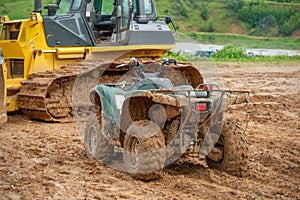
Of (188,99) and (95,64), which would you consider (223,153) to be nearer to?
(188,99)

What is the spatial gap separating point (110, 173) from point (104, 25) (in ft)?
19.7

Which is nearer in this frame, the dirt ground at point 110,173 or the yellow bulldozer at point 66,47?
the dirt ground at point 110,173

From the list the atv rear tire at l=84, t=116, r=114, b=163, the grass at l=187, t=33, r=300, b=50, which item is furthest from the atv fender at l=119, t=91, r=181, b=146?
the grass at l=187, t=33, r=300, b=50

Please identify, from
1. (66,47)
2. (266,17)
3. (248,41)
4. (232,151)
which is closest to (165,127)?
(232,151)

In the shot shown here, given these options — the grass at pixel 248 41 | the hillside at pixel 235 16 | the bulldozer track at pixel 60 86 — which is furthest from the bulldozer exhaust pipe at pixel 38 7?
the hillside at pixel 235 16

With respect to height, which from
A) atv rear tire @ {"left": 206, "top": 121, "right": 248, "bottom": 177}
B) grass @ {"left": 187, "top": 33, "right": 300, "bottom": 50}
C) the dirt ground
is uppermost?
atv rear tire @ {"left": 206, "top": 121, "right": 248, "bottom": 177}

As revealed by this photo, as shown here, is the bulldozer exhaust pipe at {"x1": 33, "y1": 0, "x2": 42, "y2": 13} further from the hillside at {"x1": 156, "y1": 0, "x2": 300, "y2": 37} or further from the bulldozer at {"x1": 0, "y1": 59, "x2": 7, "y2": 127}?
the hillside at {"x1": 156, "y1": 0, "x2": 300, "y2": 37}

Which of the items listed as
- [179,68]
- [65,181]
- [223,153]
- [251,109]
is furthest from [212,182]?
[251,109]

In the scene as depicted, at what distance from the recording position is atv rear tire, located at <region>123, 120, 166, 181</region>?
20.0 feet

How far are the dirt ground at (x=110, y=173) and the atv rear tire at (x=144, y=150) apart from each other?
0.39 ft

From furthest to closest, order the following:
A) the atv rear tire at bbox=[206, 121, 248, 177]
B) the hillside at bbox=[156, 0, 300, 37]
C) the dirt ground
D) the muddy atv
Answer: the hillside at bbox=[156, 0, 300, 37], the atv rear tire at bbox=[206, 121, 248, 177], the muddy atv, the dirt ground

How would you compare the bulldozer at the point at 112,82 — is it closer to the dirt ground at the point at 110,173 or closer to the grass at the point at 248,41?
the dirt ground at the point at 110,173

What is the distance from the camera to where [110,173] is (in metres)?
6.65

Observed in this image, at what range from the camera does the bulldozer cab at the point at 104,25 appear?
11.2 metres
